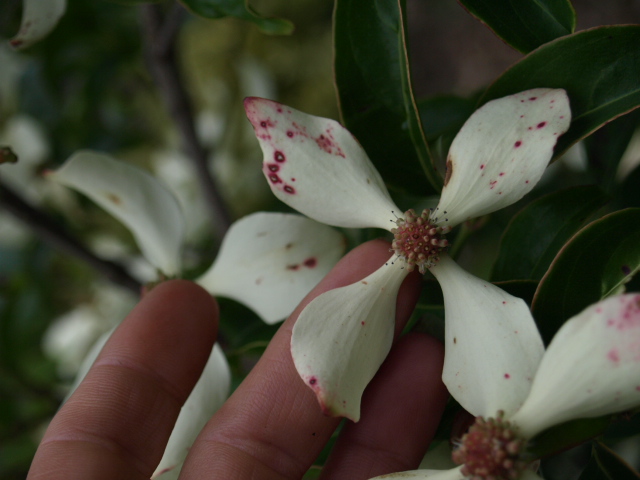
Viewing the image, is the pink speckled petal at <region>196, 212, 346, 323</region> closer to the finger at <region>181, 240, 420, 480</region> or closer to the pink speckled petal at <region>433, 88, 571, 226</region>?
the finger at <region>181, 240, 420, 480</region>

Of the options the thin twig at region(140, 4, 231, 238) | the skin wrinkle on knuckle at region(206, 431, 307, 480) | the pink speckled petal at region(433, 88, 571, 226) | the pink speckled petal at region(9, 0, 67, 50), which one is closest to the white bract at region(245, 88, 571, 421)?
the pink speckled petal at region(433, 88, 571, 226)

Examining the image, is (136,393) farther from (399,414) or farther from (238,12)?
(238,12)

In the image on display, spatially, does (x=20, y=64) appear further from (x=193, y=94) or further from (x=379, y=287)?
(x=379, y=287)

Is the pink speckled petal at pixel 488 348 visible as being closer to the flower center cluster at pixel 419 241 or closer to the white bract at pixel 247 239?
the flower center cluster at pixel 419 241

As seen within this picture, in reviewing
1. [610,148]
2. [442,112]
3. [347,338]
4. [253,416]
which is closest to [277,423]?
[253,416]

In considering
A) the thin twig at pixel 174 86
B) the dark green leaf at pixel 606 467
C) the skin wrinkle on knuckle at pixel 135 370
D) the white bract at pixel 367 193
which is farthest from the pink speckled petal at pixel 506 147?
the thin twig at pixel 174 86

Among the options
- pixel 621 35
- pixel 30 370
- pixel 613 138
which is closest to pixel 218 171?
pixel 30 370
